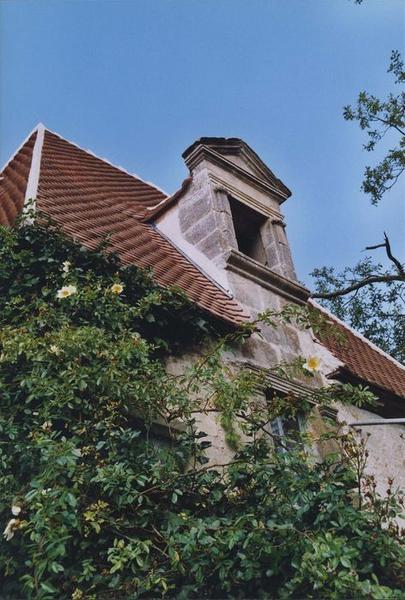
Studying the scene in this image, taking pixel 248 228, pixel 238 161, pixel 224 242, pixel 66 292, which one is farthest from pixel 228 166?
pixel 66 292

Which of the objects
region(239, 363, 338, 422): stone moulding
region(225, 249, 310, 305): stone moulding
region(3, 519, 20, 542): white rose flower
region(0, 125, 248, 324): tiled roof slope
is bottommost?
region(3, 519, 20, 542): white rose flower

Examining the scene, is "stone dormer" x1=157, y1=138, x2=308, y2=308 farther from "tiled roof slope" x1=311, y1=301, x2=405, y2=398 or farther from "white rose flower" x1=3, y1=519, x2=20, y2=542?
"white rose flower" x1=3, y1=519, x2=20, y2=542

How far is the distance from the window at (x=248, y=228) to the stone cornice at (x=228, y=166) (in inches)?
14.0

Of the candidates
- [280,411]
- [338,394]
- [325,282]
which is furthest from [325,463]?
[325,282]

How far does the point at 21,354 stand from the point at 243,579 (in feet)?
5.84

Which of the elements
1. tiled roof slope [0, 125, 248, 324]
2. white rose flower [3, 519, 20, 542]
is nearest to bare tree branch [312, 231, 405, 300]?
tiled roof slope [0, 125, 248, 324]

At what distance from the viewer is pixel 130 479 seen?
10.3 ft

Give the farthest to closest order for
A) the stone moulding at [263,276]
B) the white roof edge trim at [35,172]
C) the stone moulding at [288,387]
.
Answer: the stone moulding at [263,276]
the white roof edge trim at [35,172]
the stone moulding at [288,387]

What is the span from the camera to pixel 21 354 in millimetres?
3561

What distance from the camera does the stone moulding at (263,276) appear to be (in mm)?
5754

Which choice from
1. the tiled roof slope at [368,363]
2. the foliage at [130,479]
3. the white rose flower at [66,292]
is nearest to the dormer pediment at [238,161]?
the tiled roof slope at [368,363]

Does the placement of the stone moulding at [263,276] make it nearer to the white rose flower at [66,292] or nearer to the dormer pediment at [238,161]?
the dormer pediment at [238,161]

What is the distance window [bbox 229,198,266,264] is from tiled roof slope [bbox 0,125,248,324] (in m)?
0.90

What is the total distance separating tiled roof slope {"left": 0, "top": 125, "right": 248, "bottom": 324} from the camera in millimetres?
5016
